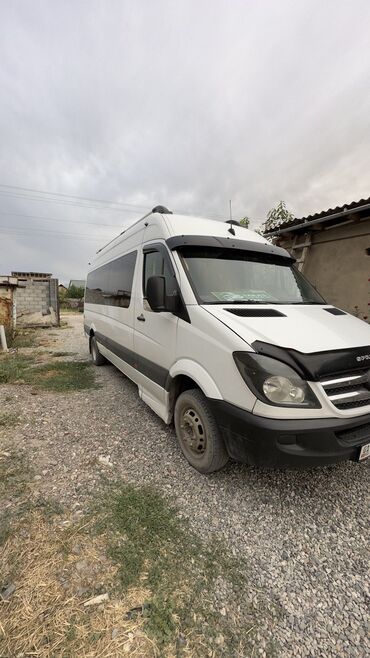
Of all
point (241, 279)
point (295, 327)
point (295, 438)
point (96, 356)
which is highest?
point (241, 279)

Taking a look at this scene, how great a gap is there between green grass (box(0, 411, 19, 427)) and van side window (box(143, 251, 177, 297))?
245cm

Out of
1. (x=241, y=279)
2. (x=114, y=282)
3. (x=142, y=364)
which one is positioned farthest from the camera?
(x=114, y=282)

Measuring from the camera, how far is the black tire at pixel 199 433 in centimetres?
235

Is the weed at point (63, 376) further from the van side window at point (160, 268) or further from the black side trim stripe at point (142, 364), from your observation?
the van side window at point (160, 268)

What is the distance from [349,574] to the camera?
1.73 meters

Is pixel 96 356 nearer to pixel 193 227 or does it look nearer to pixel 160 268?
pixel 160 268

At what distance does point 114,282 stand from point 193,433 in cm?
310

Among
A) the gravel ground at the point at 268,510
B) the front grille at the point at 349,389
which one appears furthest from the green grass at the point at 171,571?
the front grille at the point at 349,389

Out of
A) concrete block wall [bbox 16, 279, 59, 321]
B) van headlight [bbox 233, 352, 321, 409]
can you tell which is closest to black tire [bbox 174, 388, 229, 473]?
van headlight [bbox 233, 352, 321, 409]

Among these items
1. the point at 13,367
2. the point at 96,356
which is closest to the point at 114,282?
the point at 96,356

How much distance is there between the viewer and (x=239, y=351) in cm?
199

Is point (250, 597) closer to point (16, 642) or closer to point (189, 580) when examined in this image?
point (189, 580)

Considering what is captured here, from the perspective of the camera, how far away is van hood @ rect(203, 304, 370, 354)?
2023 mm

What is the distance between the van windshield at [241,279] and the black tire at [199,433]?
0.90 metres
